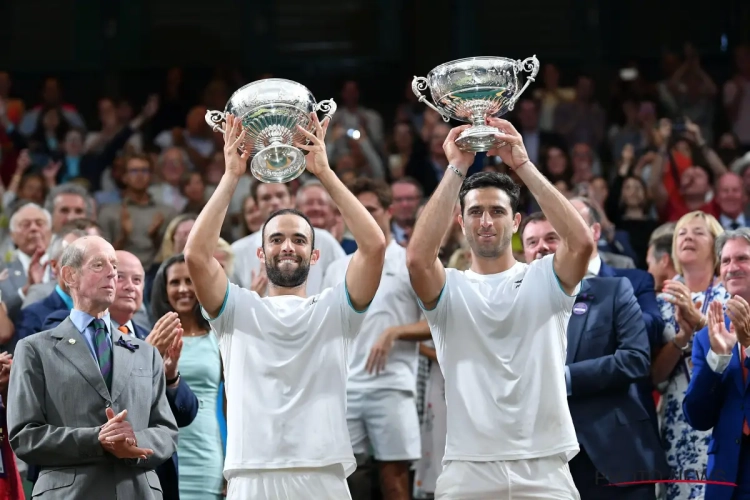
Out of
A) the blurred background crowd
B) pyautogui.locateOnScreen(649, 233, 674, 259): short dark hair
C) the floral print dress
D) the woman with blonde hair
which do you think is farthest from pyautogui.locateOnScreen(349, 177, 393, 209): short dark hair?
the floral print dress

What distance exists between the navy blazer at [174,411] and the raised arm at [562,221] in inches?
73.9

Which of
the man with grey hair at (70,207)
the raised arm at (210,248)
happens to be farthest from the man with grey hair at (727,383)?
the man with grey hair at (70,207)

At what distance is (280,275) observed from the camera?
513cm

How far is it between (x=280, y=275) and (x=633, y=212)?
15.8 feet

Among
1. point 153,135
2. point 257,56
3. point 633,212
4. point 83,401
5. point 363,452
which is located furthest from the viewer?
point 257,56

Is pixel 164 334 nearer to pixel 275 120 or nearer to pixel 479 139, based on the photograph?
pixel 275 120

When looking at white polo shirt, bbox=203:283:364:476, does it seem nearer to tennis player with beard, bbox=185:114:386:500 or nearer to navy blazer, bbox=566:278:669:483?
tennis player with beard, bbox=185:114:386:500

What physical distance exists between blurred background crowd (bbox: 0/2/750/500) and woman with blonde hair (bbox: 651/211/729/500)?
0.04 feet

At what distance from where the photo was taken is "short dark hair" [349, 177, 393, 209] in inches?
299

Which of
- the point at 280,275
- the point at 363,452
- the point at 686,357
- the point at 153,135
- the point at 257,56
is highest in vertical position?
the point at 257,56

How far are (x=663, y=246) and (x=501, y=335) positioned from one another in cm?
261

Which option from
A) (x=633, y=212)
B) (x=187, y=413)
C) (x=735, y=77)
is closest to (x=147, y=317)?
(x=187, y=413)

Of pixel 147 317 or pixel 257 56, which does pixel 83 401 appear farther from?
pixel 257 56

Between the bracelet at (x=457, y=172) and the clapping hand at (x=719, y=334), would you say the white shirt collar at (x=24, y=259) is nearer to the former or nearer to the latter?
the bracelet at (x=457, y=172)
